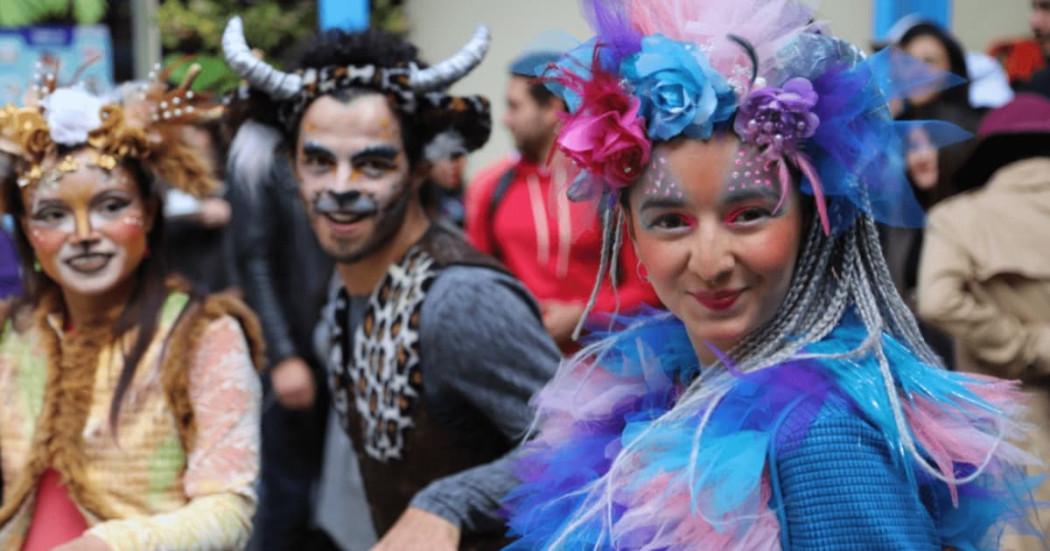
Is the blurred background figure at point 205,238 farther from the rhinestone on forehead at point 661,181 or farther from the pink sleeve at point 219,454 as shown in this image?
the rhinestone on forehead at point 661,181

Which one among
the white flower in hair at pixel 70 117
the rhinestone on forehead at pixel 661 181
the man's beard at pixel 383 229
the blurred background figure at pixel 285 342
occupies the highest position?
the white flower in hair at pixel 70 117

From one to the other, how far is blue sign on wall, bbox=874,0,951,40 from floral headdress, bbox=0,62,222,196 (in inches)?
144

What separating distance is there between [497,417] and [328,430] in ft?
7.14

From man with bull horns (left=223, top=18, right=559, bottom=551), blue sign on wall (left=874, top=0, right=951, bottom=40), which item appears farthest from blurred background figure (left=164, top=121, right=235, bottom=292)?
blue sign on wall (left=874, top=0, right=951, bottom=40)

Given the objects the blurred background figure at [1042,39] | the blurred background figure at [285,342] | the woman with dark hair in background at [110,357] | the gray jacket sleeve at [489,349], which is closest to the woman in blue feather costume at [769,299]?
the gray jacket sleeve at [489,349]

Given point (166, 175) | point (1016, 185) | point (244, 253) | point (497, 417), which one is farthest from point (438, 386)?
point (244, 253)

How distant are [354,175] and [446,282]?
0.39m

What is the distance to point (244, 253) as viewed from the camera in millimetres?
5301

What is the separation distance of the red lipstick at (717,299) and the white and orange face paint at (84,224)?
5.15 feet

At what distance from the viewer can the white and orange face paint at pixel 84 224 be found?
314 centimetres

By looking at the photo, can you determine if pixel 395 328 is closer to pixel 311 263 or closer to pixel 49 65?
pixel 49 65

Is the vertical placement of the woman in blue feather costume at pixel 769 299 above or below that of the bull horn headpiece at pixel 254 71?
below

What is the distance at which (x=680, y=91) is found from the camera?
2102mm

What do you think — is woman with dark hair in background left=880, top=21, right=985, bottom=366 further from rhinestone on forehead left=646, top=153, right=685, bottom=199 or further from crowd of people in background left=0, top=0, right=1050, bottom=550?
rhinestone on forehead left=646, top=153, right=685, bottom=199
